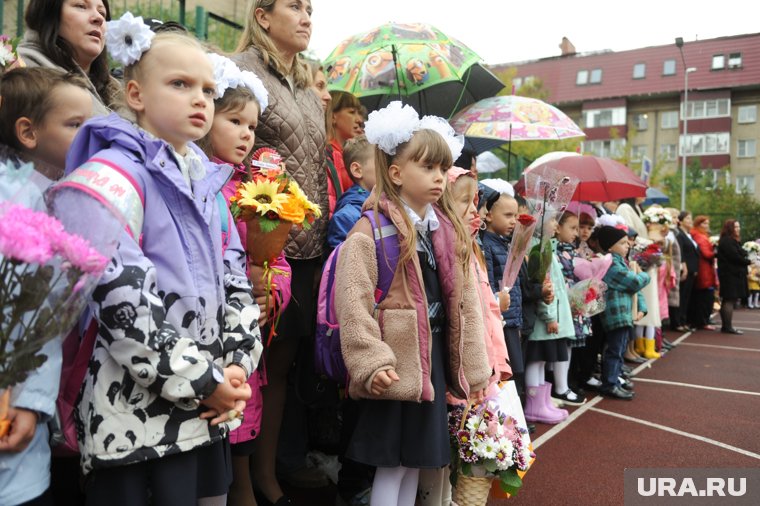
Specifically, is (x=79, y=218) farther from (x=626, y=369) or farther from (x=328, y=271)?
(x=626, y=369)

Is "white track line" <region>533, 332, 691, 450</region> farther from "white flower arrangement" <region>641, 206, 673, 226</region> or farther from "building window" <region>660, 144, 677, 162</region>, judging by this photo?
"building window" <region>660, 144, 677, 162</region>

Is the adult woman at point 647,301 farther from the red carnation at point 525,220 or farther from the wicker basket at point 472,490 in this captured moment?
the wicker basket at point 472,490

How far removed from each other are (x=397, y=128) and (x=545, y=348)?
3476 mm

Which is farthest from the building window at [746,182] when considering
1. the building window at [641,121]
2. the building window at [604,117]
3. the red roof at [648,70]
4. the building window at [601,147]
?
the building window at [604,117]

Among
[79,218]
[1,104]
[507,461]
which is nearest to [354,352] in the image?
[507,461]

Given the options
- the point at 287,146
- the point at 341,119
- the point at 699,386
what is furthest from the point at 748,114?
the point at 287,146

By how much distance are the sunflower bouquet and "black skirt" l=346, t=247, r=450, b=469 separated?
826mm

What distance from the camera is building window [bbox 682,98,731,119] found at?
4685cm

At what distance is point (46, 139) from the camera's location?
2111 mm

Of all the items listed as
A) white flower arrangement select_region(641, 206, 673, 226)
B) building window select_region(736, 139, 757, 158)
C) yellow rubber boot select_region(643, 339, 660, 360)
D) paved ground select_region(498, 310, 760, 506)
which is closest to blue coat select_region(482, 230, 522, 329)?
paved ground select_region(498, 310, 760, 506)

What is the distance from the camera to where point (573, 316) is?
249 inches

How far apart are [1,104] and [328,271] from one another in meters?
1.55

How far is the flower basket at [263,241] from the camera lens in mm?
2658

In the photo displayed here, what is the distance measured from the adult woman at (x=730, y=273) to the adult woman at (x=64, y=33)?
1298cm
